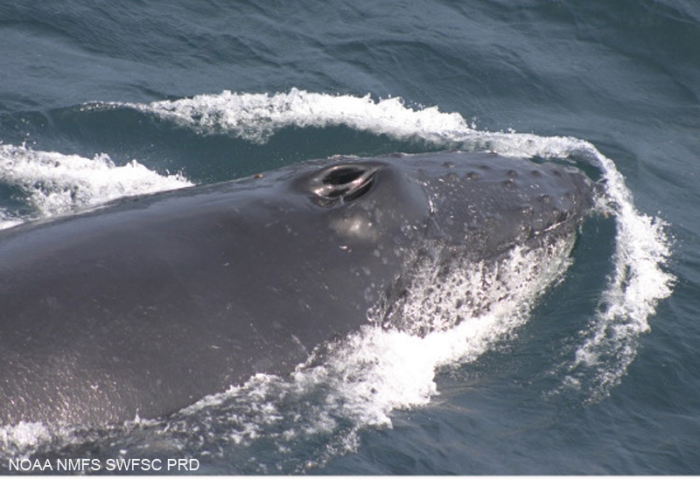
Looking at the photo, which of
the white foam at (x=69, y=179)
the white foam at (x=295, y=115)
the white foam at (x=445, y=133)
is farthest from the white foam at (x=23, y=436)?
the white foam at (x=295, y=115)

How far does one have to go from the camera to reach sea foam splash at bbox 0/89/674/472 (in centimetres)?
976

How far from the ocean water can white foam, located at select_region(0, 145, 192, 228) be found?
0.04 meters

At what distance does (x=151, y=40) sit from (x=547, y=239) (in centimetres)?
1211

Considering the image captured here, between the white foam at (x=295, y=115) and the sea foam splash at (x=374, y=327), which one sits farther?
the white foam at (x=295, y=115)

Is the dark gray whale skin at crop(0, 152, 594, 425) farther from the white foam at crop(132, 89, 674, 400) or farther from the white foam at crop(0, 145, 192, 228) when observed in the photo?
the white foam at crop(0, 145, 192, 228)

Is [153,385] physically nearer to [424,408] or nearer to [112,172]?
[424,408]

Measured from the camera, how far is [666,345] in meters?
13.4

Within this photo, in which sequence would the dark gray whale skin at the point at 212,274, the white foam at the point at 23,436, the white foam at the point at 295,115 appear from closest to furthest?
1. the white foam at the point at 23,436
2. the dark gray whale skin at the point at 212,274
3. the white foam at the point at 295,115

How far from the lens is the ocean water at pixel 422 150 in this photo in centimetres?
1008

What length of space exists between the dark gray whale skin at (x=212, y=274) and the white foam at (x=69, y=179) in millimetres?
4223

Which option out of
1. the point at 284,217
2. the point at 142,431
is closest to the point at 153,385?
the point at 142,431

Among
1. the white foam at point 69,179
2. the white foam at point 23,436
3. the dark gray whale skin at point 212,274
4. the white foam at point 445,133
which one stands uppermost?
the dark gray whale skin at point 212,274

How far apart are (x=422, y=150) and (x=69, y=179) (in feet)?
19.9

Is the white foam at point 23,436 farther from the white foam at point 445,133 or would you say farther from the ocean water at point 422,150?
the white foam at point 445,133
